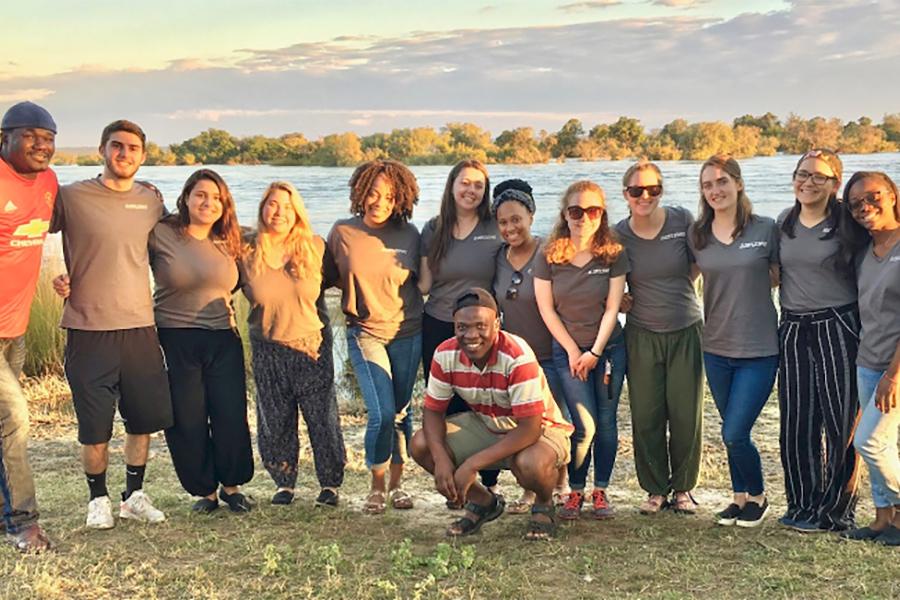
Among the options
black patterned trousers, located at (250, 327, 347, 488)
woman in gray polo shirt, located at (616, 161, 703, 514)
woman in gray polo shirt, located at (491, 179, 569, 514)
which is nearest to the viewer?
woman in gray polo shirt, located at (616, 161, 703, 514)

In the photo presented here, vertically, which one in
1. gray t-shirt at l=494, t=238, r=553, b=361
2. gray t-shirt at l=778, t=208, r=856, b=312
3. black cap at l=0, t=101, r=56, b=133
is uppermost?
black cap at l=0, t=101, r=56, b=133

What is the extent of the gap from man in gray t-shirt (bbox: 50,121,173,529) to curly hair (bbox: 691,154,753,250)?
3.02 metres

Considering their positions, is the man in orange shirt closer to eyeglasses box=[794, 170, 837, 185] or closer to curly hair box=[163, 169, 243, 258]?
curly hair box=[163, 169, 243, 258]

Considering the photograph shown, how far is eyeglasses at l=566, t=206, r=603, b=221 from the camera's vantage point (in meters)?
5.14

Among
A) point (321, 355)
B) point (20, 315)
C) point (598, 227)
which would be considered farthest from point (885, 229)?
point (20, 315)

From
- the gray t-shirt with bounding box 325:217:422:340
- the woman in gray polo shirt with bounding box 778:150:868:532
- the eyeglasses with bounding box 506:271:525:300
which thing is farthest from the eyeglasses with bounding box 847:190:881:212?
the gray t-shirt with bounding box 325:217:422:340

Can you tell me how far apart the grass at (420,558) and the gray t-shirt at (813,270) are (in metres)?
1.25

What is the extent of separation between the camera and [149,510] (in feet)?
17.9

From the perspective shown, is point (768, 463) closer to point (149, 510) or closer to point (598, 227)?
point (598, 227)

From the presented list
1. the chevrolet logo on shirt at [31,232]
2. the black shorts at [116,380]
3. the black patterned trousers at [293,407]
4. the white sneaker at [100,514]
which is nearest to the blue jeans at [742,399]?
the black patterned trousers at [293,407]

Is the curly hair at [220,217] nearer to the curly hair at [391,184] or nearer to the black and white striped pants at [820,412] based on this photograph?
the curly hair at [391,184]

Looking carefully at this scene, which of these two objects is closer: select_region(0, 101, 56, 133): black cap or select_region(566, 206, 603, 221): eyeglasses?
select_region(0, 101, 56, 133): black cap

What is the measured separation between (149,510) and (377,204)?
7.29ft

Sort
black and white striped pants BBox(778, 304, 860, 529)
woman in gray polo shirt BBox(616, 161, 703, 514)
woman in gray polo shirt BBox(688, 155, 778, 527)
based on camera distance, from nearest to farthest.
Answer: black and white striped pants BBox(778, 304, 860, 529), woman in gray polo shirt BBox(688, 155, 778, 527), woman in gray polo shirt BBox(616, 161, 703, 514)
